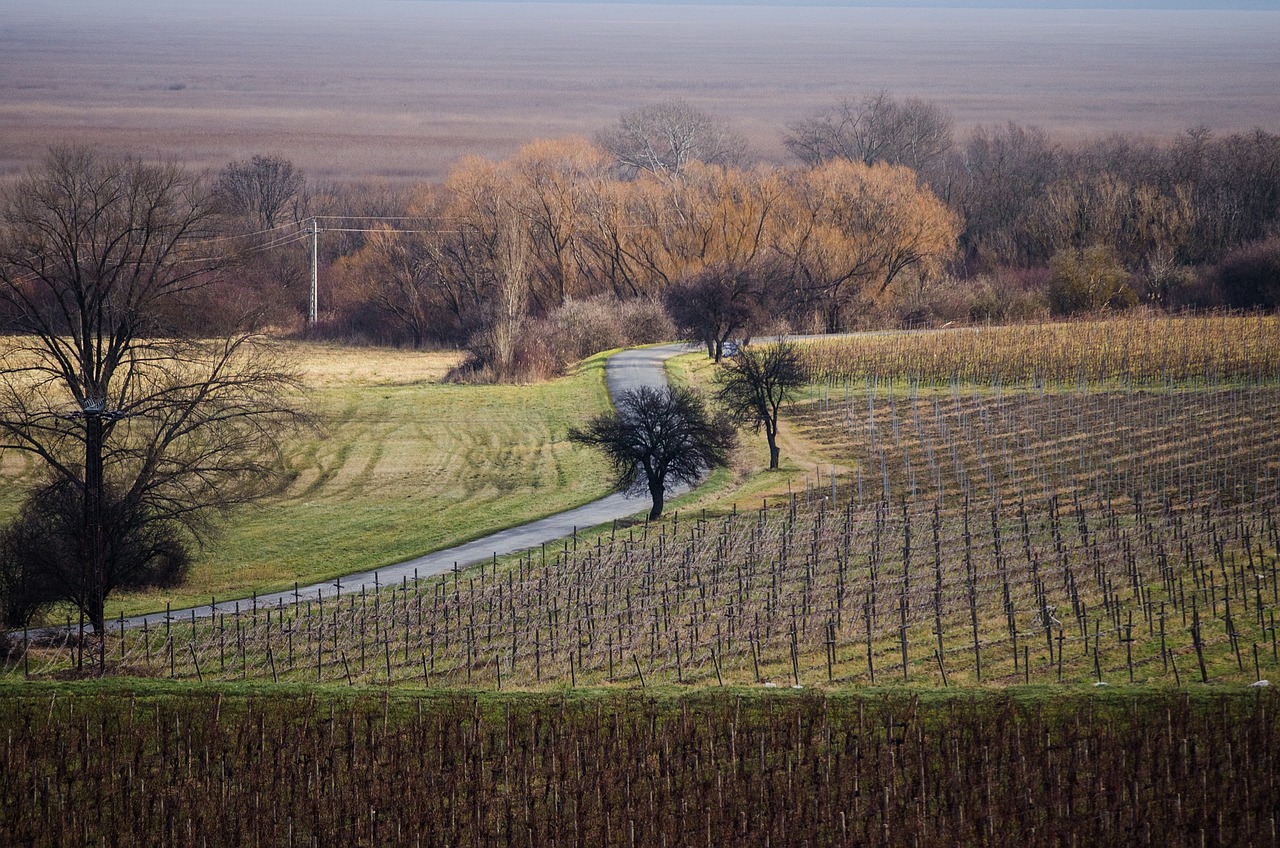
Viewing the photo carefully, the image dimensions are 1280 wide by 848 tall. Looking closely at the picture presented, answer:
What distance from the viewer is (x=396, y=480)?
3862 centimetres

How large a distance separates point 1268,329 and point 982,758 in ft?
131

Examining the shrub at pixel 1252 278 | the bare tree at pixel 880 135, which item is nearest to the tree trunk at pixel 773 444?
the shrub at pixel 1252 278

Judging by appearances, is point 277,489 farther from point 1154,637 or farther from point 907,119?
point 907,119

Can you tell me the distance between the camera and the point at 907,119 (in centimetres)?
10581

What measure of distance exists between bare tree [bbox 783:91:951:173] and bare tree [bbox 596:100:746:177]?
5.96 meters

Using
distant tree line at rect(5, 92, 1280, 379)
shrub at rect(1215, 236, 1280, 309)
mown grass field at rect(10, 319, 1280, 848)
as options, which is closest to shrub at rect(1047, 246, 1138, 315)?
distant tree line at rect(5, 92, 1280, 379)

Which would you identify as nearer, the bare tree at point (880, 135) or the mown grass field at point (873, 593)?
the mown grass field at point (873, 593)

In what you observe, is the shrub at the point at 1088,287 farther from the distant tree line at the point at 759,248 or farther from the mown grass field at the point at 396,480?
the mown grass field at the point at 396,480

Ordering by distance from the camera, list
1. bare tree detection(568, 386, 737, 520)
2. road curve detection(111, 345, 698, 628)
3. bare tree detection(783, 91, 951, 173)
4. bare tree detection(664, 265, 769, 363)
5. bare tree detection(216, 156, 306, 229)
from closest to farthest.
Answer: road curve detection(111, 345, 698, 628) < bare tree detection(568, 386, 737, 520) < bare tree detection(664, 265, 769, 363) < bare tree detection(216, 156, 306, 229) < bare tree detection(783, 91, 951, 173)

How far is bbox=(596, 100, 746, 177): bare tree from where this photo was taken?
10244cm

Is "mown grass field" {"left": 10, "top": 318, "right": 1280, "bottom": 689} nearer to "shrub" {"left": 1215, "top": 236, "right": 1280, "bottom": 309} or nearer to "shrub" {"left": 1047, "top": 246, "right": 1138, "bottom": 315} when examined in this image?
"shrub" {"left": 1047, "top": 246, "right": 1138, "bottom": 315}

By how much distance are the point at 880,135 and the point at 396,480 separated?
246 feet

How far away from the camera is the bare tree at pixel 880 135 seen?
104750mm

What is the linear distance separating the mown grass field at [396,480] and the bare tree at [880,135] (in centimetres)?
5420
